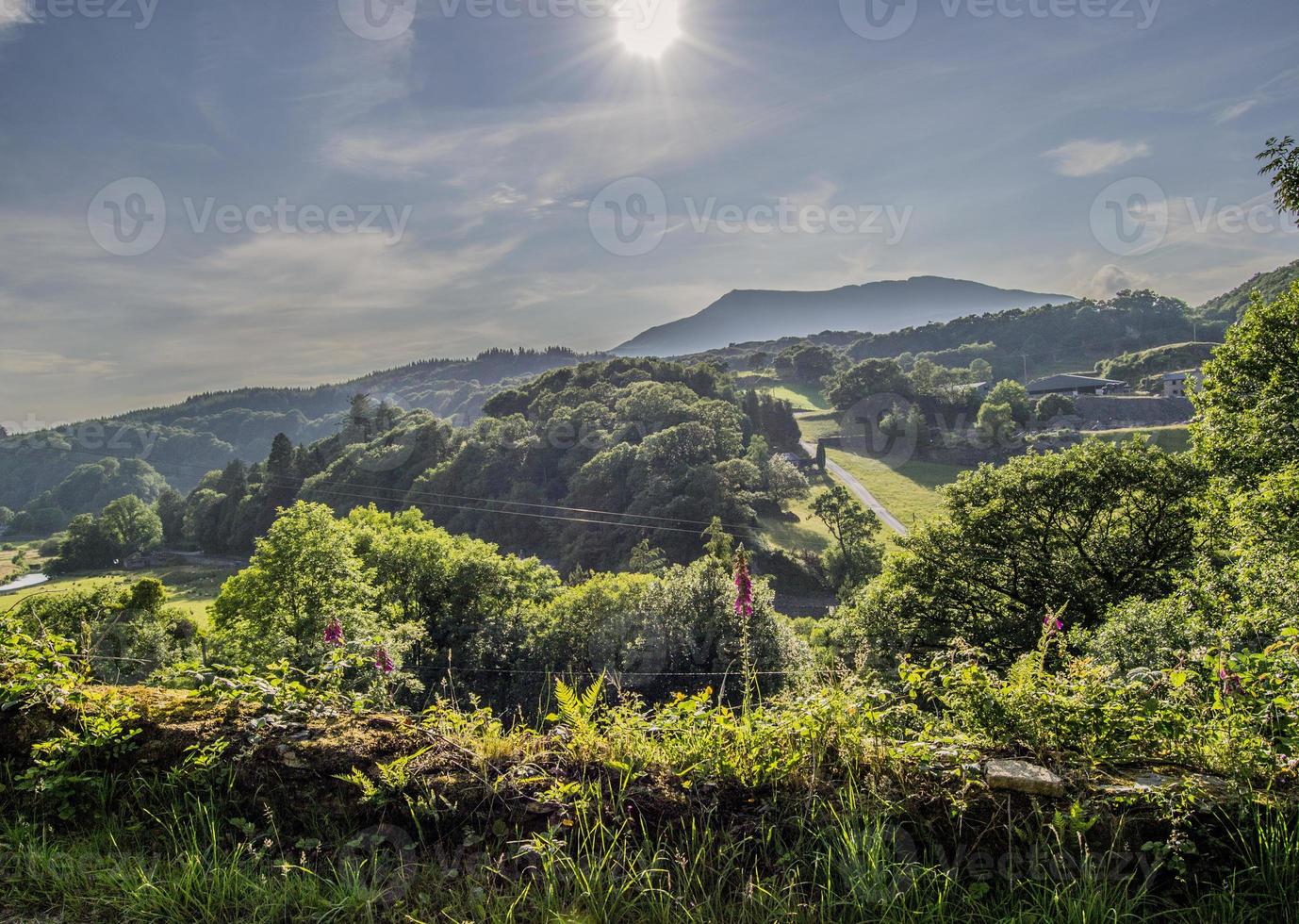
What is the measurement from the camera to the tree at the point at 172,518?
104m

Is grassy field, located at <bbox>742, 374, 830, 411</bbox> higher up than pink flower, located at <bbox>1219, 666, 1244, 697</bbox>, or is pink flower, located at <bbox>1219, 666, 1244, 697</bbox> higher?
grassy field, located at <bbox>742, 374, 830, 411</bbox>

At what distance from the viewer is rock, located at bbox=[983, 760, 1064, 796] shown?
2516 mm

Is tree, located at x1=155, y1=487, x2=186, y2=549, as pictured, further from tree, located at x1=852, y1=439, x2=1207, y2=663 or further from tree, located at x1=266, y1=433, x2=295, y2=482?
tree, located at x1=852, y1=439, x2=1207, y2=663

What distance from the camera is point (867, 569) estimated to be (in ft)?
148

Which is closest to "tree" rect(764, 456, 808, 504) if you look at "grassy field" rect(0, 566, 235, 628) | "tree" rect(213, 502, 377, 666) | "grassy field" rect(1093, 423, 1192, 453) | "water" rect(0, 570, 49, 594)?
"grassy field" rect(1093, 423, 1192, 453)

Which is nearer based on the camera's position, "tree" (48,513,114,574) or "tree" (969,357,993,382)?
"tree" (48,513,114,574)

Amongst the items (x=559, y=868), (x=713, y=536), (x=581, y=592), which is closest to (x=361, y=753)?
(x=559, y=868)

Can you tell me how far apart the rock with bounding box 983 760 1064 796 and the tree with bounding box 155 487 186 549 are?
426ft

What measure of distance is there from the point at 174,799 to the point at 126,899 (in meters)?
0.51

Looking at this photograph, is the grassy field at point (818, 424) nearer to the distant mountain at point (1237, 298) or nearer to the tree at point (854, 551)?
the tree at point (854, 551)

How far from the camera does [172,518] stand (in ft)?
349

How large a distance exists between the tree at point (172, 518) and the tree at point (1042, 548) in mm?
122683

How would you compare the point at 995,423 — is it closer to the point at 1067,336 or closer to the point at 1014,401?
the point at 1014,401

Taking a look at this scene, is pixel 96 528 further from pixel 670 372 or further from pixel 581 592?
pixel 581 592
